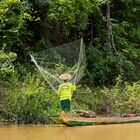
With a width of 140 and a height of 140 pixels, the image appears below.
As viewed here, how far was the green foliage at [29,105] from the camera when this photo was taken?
14.7 meters

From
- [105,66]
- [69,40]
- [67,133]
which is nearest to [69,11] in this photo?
[69,40]

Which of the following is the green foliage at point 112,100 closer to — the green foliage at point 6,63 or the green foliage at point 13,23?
the green foliage at point 13,23

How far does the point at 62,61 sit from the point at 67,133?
6.93m

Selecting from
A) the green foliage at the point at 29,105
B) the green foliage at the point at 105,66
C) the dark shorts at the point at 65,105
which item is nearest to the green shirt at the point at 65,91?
the dark shorts at the point at 65,105

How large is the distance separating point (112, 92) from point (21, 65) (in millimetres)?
3910

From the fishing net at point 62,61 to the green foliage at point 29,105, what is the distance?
1272 mm

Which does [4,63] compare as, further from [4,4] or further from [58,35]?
[58,35]

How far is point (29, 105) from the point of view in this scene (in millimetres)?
14773

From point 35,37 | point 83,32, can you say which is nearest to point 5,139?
point 35,37

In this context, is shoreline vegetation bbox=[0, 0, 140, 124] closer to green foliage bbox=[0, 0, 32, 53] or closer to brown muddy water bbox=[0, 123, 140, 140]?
green foliage bbox=[0, 0, 32, 53]

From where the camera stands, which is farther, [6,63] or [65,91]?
[6,63]

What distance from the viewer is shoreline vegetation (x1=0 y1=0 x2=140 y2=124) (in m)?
15.4

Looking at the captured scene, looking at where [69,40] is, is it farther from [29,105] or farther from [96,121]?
[96,121]

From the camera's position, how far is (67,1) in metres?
19.0
